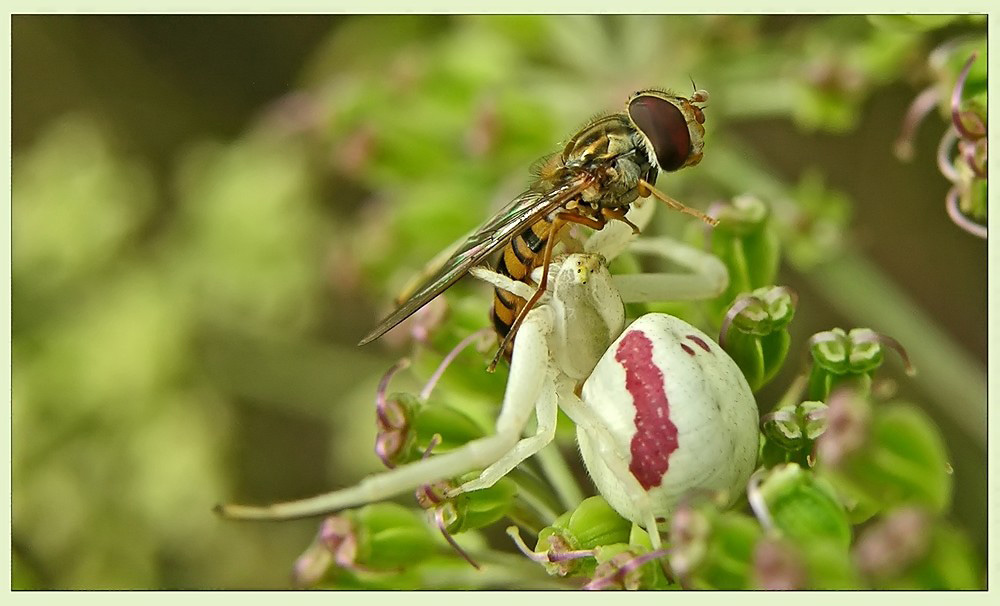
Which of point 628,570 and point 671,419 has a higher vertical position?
point 671,419

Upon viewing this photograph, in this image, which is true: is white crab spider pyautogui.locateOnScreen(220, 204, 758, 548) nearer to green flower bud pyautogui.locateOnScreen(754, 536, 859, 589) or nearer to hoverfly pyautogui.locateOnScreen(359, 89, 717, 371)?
hoverfly pyautogui.locateOnScreen(359, 89, 717, 371)

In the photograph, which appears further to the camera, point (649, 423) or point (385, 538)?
point (385, 538)

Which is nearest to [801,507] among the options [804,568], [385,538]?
[804,568]

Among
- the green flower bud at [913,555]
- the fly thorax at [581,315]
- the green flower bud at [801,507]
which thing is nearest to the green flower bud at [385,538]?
the fly thorax at [581,315]

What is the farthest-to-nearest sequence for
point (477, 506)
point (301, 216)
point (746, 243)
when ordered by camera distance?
point (301, 216), point (746, 243), point (477, 506)

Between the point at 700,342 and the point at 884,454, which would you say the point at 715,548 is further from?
the point at 700,342

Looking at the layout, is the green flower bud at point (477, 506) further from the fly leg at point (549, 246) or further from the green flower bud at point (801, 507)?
the green flower bud at point (801, 507)

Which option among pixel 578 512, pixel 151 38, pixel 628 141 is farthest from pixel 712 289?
pixel 151 38

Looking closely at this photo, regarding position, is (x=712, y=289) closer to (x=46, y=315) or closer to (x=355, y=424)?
(x=355, y=424)
